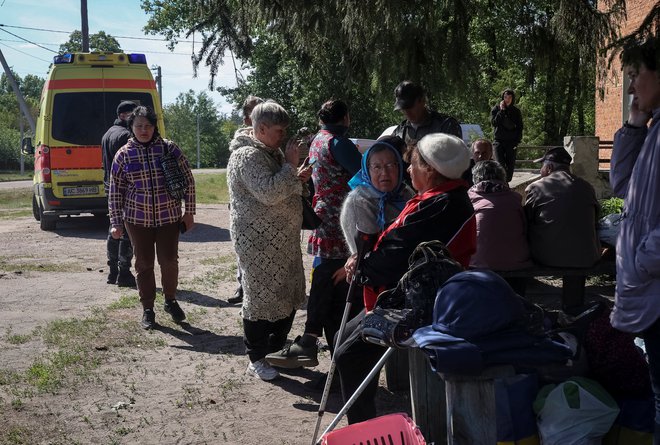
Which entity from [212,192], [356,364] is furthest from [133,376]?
[212,192]

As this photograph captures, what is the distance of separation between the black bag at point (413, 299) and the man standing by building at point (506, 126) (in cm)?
953

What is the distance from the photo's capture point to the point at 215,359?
19.6ft

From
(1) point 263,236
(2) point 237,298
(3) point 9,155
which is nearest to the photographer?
(1) point 263,236

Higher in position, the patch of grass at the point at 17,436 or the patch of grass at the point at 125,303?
the patch of grass at the point at 125,303

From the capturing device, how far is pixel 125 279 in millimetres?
8984

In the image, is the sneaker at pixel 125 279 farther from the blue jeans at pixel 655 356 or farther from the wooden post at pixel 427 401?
the blue jeans at pixel 655 356

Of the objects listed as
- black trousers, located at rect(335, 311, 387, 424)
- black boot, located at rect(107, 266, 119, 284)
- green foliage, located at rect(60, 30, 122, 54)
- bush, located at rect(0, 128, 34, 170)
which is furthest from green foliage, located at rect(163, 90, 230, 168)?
black trousers, located at rect(335, 311, 387, 424)

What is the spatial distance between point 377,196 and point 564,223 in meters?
2.42

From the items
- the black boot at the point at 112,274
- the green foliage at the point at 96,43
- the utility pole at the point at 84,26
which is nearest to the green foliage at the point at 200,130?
the green foliage at the point at 96,43

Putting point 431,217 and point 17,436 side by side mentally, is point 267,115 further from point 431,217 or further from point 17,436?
point 17,436

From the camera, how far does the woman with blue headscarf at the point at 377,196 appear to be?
421 cm

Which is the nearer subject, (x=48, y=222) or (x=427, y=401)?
(x=427, y=401)

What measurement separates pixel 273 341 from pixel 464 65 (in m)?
2.65

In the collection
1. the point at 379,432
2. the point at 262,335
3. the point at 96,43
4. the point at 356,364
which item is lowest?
the point at 262,335
